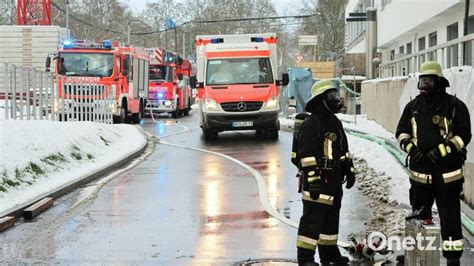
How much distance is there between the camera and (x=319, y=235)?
5945 mm

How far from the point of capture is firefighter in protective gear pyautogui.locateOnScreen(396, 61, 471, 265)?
5762 millimetres

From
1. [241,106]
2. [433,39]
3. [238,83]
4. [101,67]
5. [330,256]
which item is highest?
[433,39]

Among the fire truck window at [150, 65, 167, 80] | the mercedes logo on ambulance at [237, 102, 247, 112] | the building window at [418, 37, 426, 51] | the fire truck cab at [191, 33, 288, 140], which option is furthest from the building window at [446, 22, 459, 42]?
the fire truck window at [150, 65, 167, 80]

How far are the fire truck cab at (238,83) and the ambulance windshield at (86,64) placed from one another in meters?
6.68

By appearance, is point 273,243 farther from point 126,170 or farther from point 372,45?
point 372,45

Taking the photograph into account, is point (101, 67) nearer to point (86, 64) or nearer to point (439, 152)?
point (86, 64)

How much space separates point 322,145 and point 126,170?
27.7ft

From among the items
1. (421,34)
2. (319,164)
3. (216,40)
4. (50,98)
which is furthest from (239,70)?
(319,164)

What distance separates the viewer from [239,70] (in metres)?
19.9

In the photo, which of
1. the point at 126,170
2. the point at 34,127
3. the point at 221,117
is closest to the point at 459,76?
the point at 126,170

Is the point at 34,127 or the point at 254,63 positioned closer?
the point at 34,127

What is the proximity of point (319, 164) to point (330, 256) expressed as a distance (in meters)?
0.92

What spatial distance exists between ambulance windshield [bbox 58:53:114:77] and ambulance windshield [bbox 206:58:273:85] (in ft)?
24.3

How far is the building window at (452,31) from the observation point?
819 inches
